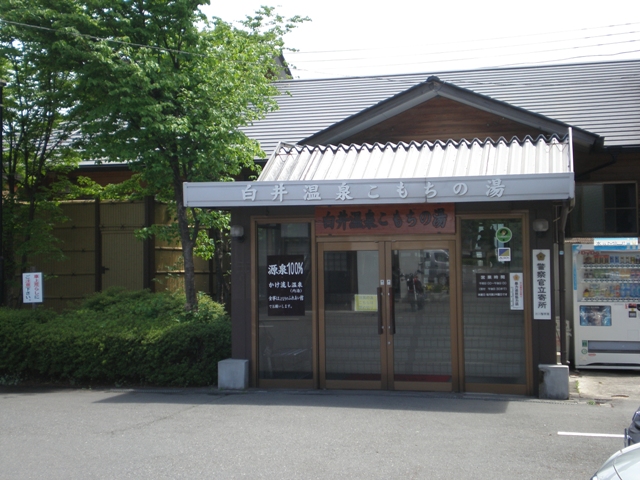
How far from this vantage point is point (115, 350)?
10.9m

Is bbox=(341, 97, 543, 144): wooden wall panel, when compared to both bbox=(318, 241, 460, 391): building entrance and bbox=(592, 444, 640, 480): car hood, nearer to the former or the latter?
bbox=(318, 241, 460, 391): building entrance

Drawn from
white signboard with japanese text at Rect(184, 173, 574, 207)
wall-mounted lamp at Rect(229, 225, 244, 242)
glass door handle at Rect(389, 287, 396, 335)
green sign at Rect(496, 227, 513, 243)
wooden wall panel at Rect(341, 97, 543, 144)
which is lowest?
glass door handle at Rect(389, 287, 396, 335)

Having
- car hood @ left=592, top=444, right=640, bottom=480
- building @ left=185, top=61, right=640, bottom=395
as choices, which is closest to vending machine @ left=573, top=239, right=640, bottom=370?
building @ left=185, top=61, right=640, bottom=395

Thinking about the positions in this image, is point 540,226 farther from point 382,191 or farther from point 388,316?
point 388,316

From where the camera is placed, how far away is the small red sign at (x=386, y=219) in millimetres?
9945

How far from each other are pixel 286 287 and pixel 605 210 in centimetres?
779

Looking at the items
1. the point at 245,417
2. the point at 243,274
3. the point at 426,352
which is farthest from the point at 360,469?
the point at 243,274

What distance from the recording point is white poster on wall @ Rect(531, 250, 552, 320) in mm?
9578

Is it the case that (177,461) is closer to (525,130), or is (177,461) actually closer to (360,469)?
(360,469)

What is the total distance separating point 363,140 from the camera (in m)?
14.0

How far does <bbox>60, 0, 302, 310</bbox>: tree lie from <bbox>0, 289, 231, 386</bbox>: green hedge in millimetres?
1586

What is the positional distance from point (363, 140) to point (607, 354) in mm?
6193

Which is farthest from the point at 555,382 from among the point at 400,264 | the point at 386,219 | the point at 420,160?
the point at 420,160

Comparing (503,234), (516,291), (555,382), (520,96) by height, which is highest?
(520,96)
